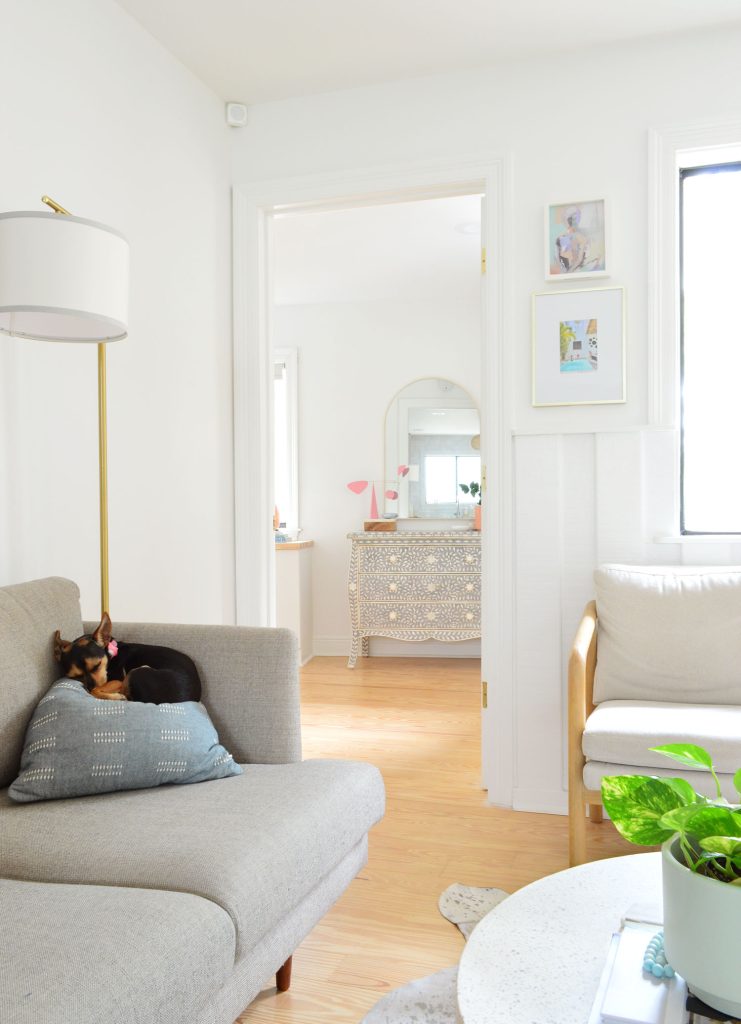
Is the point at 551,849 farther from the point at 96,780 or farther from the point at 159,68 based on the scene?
the point at 159,68

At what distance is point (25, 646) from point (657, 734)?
155cm

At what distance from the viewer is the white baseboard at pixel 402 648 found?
5684 millimetres

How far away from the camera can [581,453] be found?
2932mm

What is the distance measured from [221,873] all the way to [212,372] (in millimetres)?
2192

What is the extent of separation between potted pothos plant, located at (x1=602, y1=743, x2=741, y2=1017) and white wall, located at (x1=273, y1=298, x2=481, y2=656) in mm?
4697

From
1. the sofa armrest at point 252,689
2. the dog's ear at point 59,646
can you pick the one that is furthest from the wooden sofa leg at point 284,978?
the dog's ear at point 59,646

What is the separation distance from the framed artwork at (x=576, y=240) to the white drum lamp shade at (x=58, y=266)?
1599mm

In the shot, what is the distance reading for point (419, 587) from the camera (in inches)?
210

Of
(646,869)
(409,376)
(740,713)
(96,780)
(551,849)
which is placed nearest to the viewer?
(646,869)

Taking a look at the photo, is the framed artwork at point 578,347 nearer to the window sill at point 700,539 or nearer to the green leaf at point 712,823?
the window sill at point 700,539

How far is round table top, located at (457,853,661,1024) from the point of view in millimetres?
1039

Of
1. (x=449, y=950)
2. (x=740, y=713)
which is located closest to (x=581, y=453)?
(x=740, y=713)

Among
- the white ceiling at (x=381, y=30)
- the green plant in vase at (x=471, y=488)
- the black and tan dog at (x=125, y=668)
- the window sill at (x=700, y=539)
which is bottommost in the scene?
the black and tan dog at (x=125, y=668)

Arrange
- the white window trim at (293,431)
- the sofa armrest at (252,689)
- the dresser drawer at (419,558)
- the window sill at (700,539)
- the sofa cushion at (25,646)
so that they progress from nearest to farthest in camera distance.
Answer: the sofa cushion at (25,646) → the sofa armrest at (252,689) → the window sill at (700,539) → the dresser drawer at (419,558) → the white window trim at (293,431)
